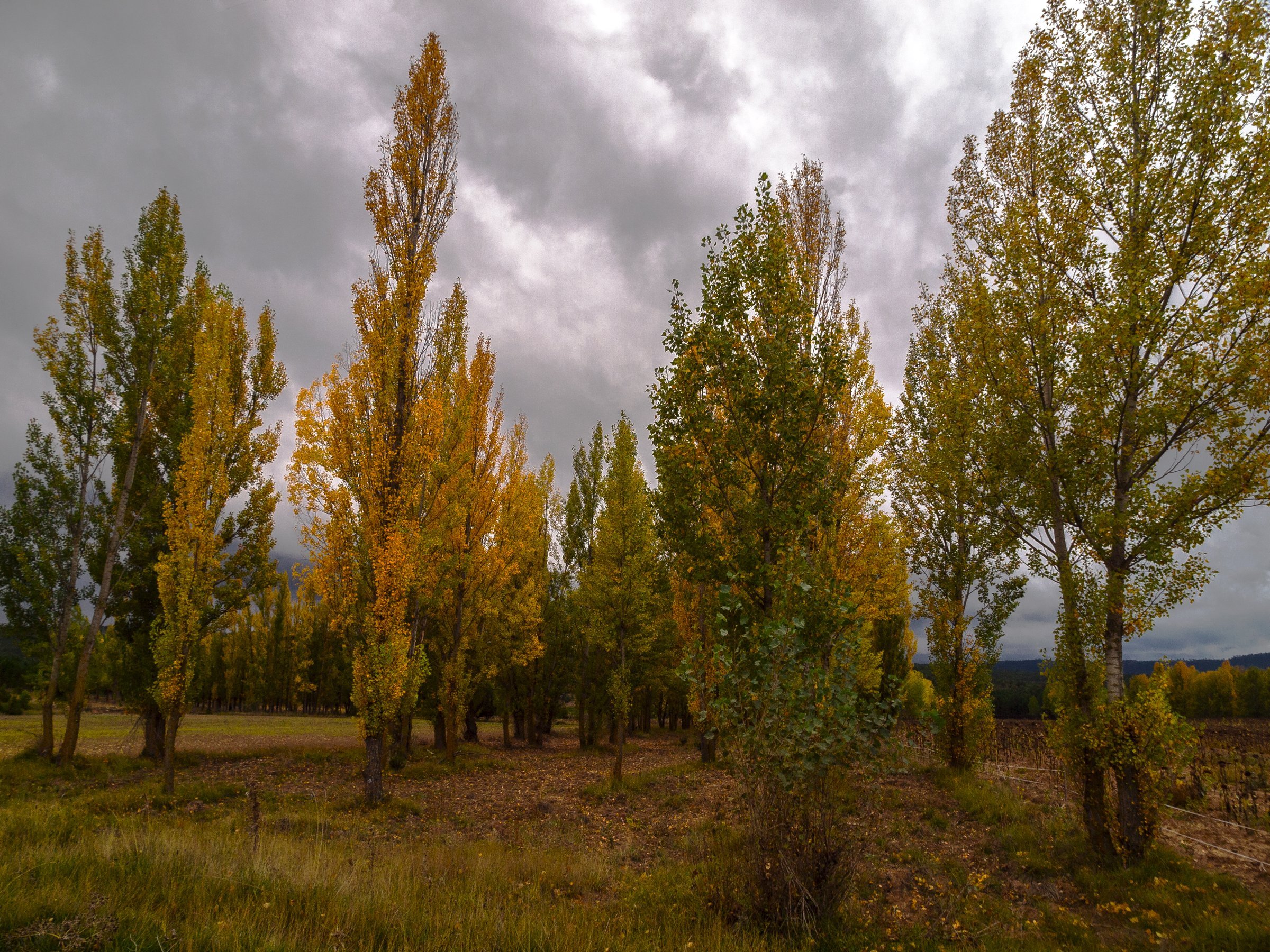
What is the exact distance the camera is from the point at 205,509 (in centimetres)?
1269

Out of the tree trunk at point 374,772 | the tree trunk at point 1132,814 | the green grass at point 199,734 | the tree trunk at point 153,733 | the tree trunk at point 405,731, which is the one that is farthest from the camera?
the green grass at point 199,734

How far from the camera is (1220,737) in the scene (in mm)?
29016

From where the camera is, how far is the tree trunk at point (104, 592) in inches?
591

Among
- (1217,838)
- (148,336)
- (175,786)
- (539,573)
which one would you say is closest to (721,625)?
(1217,838)

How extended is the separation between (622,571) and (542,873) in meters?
8.83

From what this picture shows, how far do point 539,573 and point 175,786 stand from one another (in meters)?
12.9

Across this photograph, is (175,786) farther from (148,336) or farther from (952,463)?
(952,463)

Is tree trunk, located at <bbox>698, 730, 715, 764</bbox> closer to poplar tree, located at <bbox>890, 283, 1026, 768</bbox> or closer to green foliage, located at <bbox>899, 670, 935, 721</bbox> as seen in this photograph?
poplar tree, located at <bbox>890, 283, 1026, 768</bbox>

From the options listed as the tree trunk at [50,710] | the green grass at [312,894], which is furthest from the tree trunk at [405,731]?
the green grass at [312,894]

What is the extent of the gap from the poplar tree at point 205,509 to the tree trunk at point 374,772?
13.0ft

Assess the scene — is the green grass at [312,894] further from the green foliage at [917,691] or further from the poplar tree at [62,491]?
the green foliage at [917,691]

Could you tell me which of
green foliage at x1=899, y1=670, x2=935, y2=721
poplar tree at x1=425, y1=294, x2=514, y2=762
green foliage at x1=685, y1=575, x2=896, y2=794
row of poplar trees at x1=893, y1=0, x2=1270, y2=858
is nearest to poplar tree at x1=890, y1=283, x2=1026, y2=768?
row of poplar trees at x1=893, y1=0, x2=1270, y2=858

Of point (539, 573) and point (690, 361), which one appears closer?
point (690, 361)

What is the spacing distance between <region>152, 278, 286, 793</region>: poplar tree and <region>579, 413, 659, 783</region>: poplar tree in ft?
30.5
